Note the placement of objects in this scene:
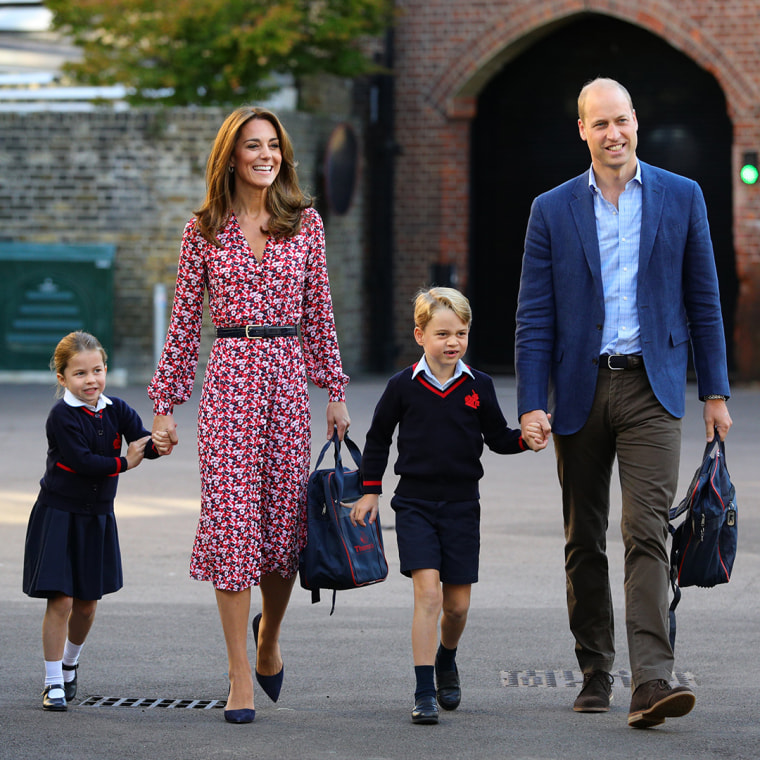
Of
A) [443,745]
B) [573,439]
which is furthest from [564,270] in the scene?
[443,745]

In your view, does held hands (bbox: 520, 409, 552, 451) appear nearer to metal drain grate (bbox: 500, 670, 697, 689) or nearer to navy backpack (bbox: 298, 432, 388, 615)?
navy backpack (bbox: 298, 432, 388, 615)

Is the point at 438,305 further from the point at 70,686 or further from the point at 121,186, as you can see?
the point at 121,186

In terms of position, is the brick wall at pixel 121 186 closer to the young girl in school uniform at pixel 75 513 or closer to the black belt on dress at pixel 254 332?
the young girl in school uniform at pixel 75 513

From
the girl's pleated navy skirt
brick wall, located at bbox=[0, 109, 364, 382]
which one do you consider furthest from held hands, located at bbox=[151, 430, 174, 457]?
brick wall, located at bbox=[0, 109, 364, 382]

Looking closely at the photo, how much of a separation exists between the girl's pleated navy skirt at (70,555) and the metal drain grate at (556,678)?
58.1 inches

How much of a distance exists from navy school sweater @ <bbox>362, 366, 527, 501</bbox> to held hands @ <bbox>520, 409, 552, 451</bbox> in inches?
3.9

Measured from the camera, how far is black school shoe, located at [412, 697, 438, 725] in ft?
16.4

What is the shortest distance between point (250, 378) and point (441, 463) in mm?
699

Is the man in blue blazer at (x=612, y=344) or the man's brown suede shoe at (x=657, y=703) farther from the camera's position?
the man in blue blazer at (x=612, y=344)

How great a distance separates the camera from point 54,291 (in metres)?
18.2

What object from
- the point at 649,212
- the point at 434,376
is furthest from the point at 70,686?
the point at 649,212

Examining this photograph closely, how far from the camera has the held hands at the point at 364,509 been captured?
5207mm

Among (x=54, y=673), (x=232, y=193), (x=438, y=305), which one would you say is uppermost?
(x=232, y=193)

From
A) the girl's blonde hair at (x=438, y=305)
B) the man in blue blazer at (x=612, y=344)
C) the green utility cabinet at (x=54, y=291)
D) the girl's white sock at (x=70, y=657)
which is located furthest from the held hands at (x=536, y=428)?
the green utility cabinet at (x=54, y=291)
